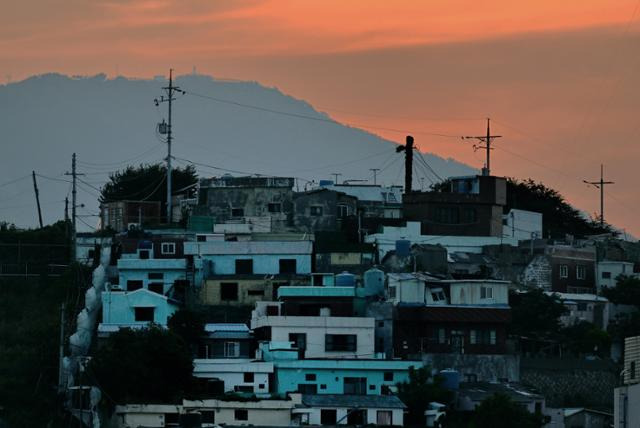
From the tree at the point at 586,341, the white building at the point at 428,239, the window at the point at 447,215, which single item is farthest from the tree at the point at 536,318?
the window at the point at 447,215

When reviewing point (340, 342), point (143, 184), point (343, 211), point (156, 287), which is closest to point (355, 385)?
point (340, 342)

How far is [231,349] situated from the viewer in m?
76.4

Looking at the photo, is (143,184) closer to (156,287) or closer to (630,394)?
(156,287)

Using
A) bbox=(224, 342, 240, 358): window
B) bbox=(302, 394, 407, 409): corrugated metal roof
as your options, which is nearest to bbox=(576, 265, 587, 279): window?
bbox=(224, 342, 240, 358): window

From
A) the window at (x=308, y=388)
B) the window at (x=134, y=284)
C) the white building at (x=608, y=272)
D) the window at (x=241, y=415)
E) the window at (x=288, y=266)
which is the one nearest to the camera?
the window at (x=241, y=415)

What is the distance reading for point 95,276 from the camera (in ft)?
273

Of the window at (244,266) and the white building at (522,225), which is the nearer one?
the window at (244,266)

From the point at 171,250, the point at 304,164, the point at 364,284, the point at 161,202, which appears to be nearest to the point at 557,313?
the point at 364,284

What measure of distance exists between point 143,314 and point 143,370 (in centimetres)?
784

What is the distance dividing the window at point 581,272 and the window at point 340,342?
16185 mm

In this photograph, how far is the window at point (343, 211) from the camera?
90438 mm

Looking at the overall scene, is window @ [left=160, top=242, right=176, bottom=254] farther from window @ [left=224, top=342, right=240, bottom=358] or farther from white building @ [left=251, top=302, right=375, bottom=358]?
white building @ [left=251, top=302, right=375, bottom=358]

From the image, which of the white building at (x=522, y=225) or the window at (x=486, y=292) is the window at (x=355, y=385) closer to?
the window at (x=486, y=292)

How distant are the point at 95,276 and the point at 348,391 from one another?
13635mm
